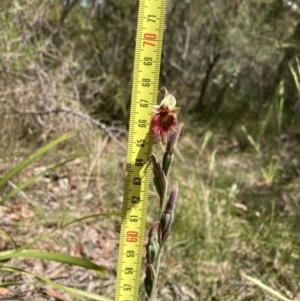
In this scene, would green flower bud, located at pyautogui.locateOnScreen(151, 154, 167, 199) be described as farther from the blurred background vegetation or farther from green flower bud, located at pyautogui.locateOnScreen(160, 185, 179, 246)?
the blurred background vegetation

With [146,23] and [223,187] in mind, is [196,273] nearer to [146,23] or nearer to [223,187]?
[223,187]

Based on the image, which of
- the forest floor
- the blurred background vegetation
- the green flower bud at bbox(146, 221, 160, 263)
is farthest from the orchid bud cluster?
the blurred background vegetation

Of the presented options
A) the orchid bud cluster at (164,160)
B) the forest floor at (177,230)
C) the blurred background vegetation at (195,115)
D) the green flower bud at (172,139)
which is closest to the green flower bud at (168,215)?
the orchid bud cluster at (164,160)

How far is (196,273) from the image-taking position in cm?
192

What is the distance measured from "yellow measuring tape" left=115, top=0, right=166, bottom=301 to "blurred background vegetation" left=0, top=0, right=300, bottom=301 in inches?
25.5

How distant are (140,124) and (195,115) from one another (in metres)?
3.31

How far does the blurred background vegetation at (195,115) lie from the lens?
2.05 metres

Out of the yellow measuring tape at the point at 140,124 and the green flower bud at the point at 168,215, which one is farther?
the yellow measuring tape at the point at 140,124

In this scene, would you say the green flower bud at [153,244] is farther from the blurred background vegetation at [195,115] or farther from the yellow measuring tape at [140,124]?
the blurred background vegetation at [195,115]

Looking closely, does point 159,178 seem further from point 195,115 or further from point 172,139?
point 195,115

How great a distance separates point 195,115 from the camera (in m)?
4.48

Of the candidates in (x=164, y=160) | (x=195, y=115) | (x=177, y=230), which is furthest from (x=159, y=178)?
(x=195, y=115)

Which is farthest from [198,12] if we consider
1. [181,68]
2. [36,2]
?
[36,2]

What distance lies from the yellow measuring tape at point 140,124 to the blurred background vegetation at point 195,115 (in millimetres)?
648
